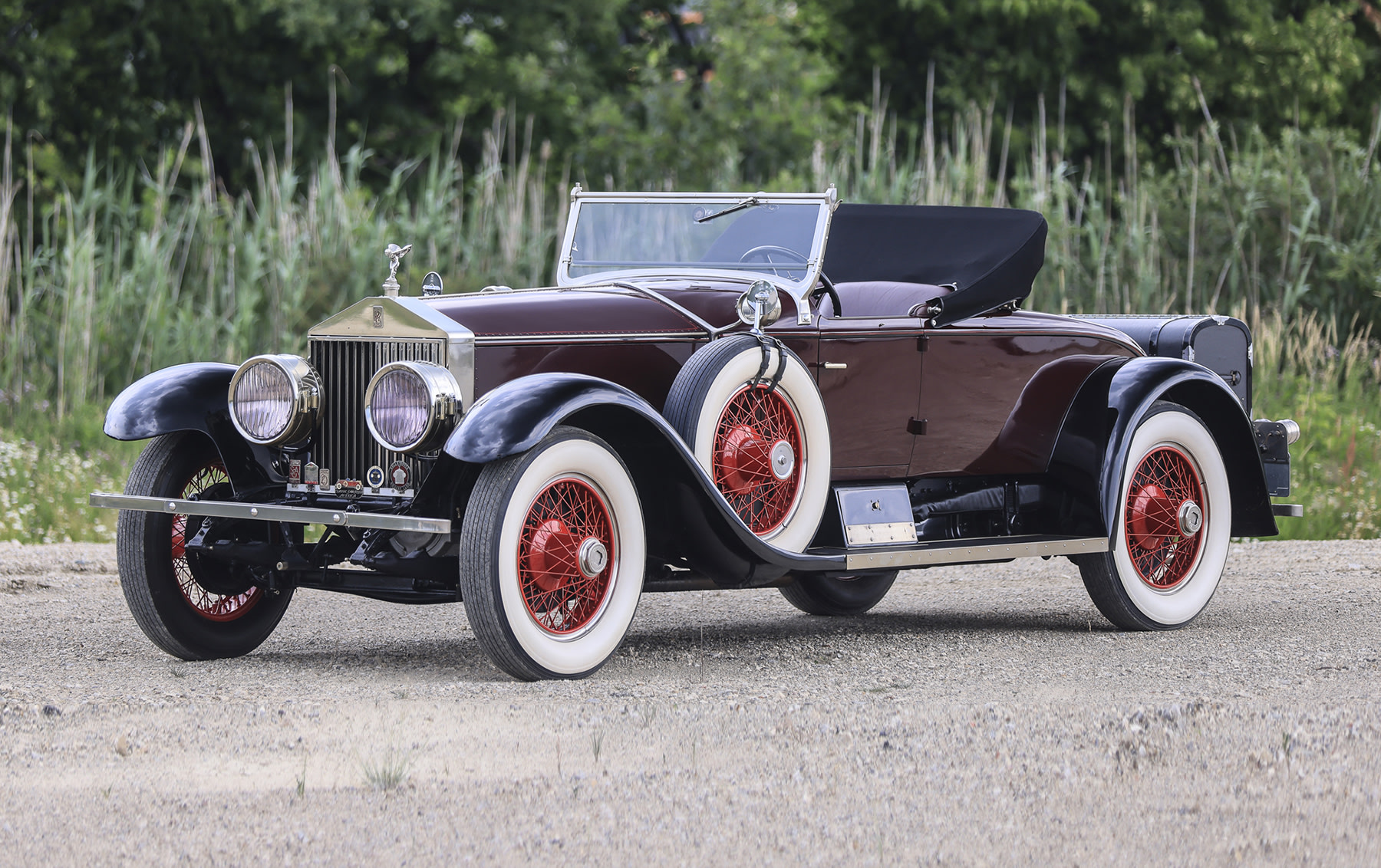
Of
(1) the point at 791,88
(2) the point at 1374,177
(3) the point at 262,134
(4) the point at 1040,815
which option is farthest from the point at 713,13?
(4) the point at 1040,815

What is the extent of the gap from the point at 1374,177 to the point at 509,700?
32.1ft

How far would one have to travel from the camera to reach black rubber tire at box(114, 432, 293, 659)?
5.41m

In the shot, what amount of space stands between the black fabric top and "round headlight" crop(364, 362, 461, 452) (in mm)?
2036

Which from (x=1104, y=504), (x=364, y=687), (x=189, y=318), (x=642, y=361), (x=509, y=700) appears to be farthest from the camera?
(x=189, y=318)

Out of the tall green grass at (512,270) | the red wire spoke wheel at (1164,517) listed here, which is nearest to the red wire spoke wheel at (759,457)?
the red wire spoke wheel at (1164,517)

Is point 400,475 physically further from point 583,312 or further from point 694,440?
point 694,440

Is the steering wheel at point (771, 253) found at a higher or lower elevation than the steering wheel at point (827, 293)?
higher

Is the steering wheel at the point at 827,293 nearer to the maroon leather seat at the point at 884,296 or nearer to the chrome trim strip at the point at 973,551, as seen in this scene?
the maroon leather seat at the point at 884,296

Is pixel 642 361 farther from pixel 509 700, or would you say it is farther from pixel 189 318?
pixel 189 318

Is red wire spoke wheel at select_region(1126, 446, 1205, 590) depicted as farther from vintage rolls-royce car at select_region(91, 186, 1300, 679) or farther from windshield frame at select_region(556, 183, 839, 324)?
windshield frame at select_region(556, 183, 839, 324)

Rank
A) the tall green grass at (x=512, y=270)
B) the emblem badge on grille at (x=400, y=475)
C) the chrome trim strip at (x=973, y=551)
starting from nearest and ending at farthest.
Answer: the emblem badge on grille at (x=400, y=475) → the chrome trim strip at (x=973, y=551) → the tall green grass at (x=512, y=270)

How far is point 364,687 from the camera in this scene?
192 inches

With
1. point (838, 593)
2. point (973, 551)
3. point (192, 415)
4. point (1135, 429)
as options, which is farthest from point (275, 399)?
point (1135, 429)

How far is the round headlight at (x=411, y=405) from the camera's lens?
16.2 ft
